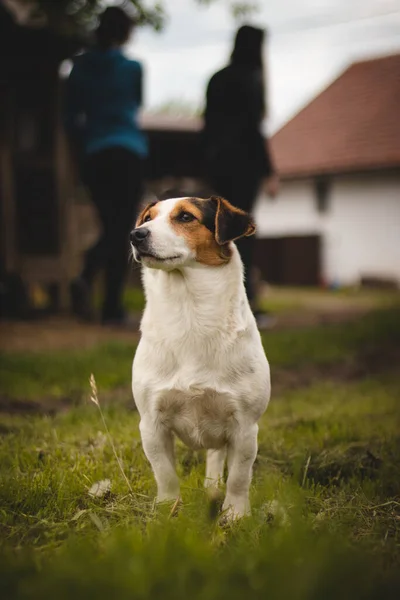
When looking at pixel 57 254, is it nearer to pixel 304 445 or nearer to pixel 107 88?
pixel 107 88

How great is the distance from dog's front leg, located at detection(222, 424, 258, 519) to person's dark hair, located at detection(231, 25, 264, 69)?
4.65m

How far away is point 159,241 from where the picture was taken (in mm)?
2869

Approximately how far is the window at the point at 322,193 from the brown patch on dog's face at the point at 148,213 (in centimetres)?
1905

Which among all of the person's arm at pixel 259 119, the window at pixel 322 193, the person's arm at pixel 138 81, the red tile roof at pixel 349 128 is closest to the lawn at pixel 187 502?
the person's arm at pixel 259 119

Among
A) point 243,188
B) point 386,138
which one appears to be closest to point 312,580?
point 243,188

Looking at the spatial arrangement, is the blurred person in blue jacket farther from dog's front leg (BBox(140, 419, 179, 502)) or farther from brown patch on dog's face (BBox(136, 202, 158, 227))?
dog's front leg (BBox(140, 419, 179, 502))

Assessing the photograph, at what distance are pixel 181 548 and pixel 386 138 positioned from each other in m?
18.4

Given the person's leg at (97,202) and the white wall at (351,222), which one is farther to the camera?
the white wall at (351,222)

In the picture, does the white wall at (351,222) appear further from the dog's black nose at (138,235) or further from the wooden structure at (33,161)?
the dog's black nose at (138,235)

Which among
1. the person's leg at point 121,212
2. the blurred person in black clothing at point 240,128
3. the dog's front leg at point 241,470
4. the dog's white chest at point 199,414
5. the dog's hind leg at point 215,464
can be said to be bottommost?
the dog's hind leg at point 215,464

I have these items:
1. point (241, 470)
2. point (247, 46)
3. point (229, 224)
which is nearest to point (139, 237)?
point (229, 224)

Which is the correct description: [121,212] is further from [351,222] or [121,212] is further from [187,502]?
[351,222]

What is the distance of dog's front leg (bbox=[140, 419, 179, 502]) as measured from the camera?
2865mm

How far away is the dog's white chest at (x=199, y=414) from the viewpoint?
9.22 feet
